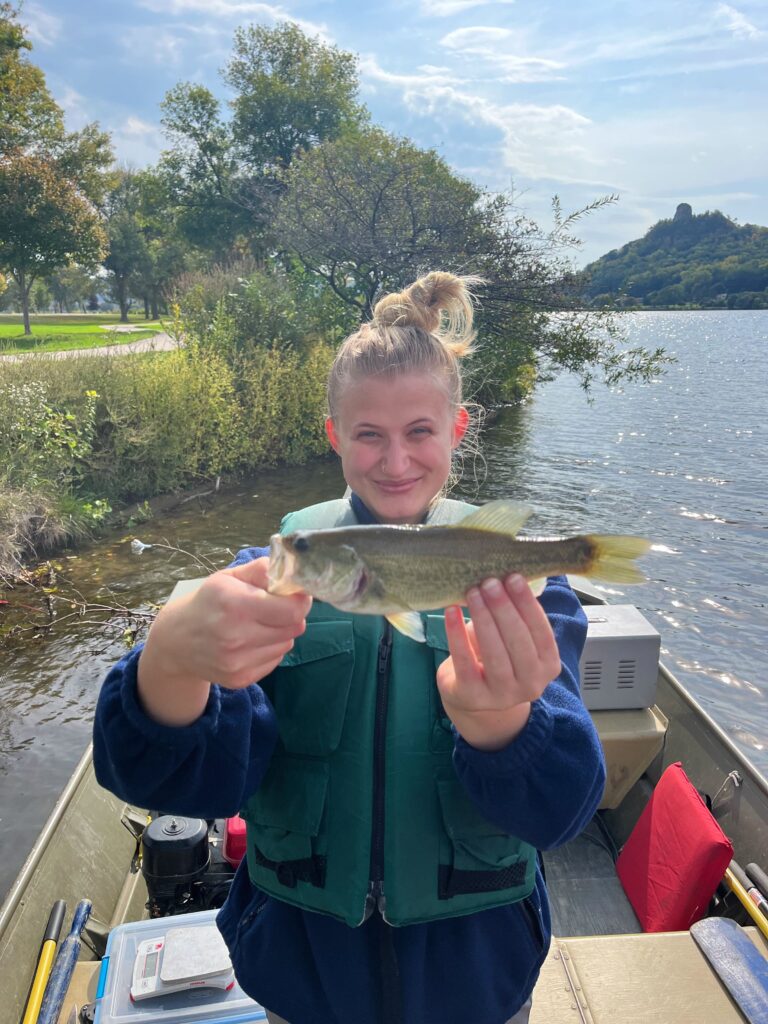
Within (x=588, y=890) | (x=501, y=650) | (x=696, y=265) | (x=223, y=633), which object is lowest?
(x=588, y=890)

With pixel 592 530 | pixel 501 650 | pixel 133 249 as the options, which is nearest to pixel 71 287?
pixel 133 249

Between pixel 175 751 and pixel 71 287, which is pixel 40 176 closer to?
pixel 175 751

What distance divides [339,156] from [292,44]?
22873 millimetres

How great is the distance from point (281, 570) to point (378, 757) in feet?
2.87

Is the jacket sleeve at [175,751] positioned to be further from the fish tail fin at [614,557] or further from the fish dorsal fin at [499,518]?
the fish tail fin at [614,557]

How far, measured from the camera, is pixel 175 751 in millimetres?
1935

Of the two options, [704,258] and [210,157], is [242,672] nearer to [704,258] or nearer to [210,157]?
[210,157]

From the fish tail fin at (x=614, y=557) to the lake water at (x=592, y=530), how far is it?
7.52 m

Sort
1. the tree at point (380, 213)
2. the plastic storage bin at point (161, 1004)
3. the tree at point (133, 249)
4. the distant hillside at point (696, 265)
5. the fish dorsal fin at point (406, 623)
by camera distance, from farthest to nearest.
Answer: the distant hillside at point (696, 265)
the tree at point (133, 249)
the tree at point (380, 213)
the plastic storage bin at point (161, 1004)
the fish dorsal fin at point (406, 623)

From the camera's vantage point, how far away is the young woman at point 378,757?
1.84 m

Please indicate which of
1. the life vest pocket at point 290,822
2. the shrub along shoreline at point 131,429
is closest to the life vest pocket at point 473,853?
the life vest pocket at point 290,822

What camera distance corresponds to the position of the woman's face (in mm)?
2547

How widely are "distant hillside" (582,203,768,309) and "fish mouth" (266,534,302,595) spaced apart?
4963 inches

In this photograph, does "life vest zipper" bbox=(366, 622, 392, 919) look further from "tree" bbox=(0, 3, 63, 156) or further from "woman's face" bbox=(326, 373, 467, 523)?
"tree" bbox=(0, 3, 63, 156)
